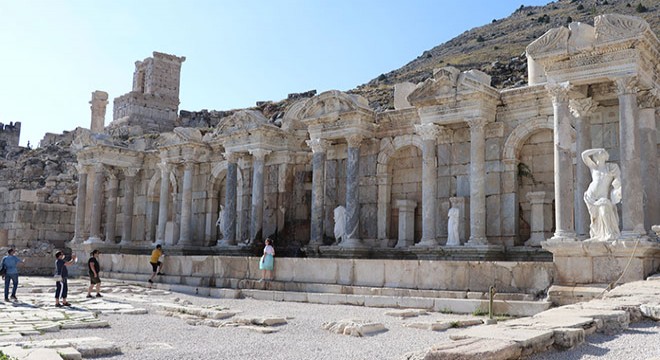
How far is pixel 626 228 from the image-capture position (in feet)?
43.9

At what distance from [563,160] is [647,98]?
270 centimetres

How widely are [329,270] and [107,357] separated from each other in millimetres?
8907

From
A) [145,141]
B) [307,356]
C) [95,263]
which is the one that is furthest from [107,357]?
[145,141]

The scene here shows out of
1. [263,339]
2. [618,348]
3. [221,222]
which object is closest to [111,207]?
[221,222]

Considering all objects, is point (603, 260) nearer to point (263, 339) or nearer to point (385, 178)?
point (263, 339)

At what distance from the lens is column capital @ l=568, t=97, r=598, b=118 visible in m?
15.2

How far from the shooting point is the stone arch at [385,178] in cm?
2052

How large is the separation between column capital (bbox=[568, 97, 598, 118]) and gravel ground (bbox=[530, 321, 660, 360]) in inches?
325

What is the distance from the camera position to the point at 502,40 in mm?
59969

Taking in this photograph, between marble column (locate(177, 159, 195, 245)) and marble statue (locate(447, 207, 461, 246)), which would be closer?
marble statue (locate(447, 207, 461, 246))

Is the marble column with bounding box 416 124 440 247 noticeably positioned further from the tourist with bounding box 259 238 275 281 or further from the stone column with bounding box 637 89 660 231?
the stone column with bounding box 637 89 660 231

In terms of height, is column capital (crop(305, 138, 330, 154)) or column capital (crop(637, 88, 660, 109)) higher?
column capital (crop(637, 88, 660, 109))

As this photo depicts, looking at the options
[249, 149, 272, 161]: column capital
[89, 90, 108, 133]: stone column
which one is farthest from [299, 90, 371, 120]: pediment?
[89, 90, 108, 133]: stone column

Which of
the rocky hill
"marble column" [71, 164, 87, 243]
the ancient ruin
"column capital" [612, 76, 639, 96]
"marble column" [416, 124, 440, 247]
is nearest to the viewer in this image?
"column capital" [612, 76, 639, 96]
